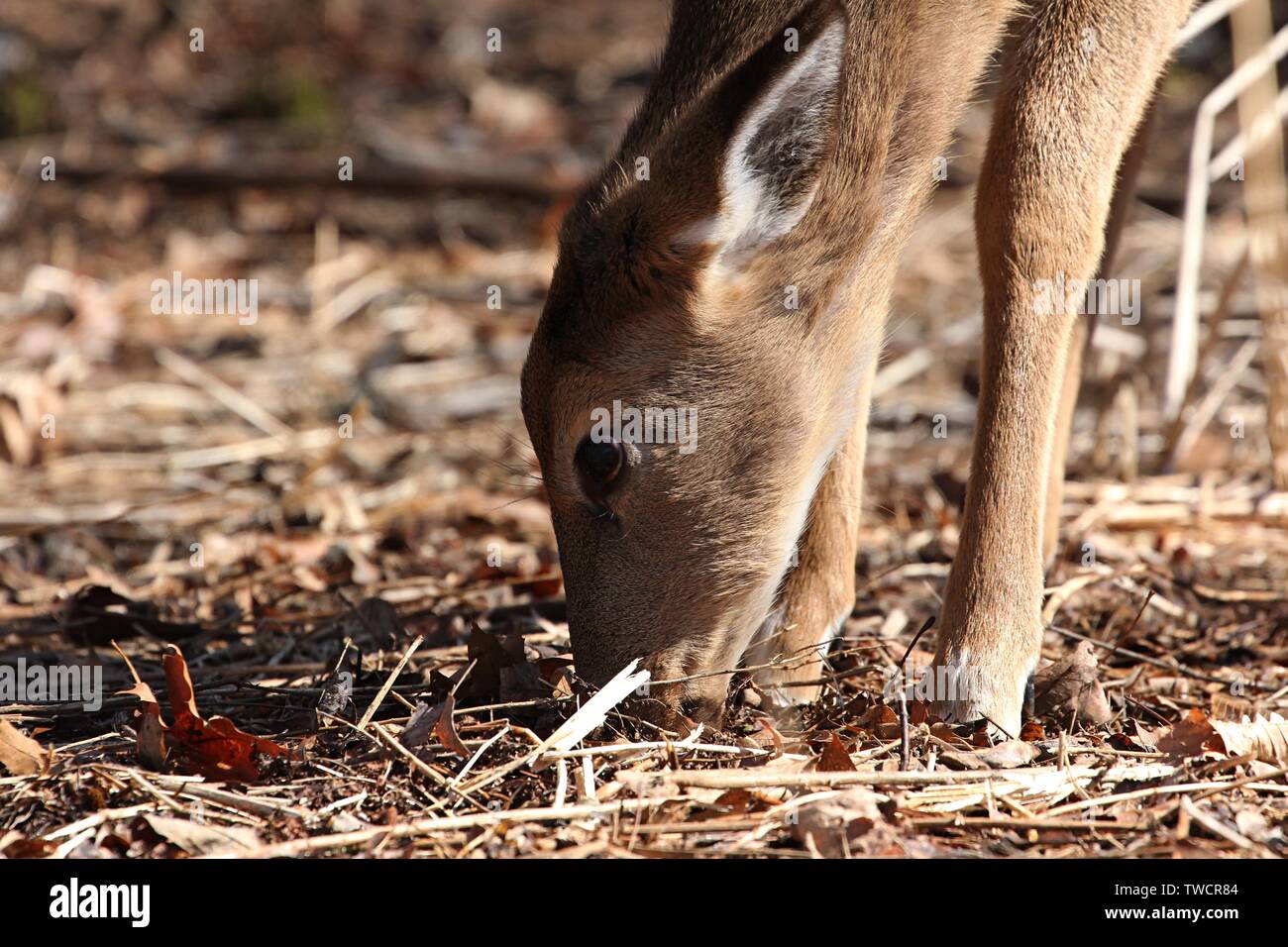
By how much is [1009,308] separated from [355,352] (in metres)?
5.09

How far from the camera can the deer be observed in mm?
4066

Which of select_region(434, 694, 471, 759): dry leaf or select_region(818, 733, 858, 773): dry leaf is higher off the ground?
select_region(434, 694, 471, 759): dry leaf

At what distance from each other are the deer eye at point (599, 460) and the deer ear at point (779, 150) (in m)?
0.60

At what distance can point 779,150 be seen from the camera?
3.82 meters

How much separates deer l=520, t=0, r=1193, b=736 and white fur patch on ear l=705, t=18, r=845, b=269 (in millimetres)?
12

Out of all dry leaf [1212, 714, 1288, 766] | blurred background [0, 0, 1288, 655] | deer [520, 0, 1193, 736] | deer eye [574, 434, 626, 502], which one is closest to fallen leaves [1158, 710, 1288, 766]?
dry leaf [1212, 714, 1288, 766]

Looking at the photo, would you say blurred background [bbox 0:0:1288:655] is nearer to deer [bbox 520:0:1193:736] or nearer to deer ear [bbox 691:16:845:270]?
deer [bbox 520:0:1193:736]

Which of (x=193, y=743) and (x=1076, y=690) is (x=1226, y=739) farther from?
(x=193, y=743)

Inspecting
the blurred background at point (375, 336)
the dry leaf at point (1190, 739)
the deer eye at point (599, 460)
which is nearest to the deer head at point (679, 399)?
the deer eye at point (599, 460)

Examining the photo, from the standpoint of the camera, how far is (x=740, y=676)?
431 cm

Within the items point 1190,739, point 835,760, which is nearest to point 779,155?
point 835,760

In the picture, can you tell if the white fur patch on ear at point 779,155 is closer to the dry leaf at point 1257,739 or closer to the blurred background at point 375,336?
the blurred background at point 375,336

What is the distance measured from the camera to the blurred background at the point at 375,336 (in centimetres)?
572
